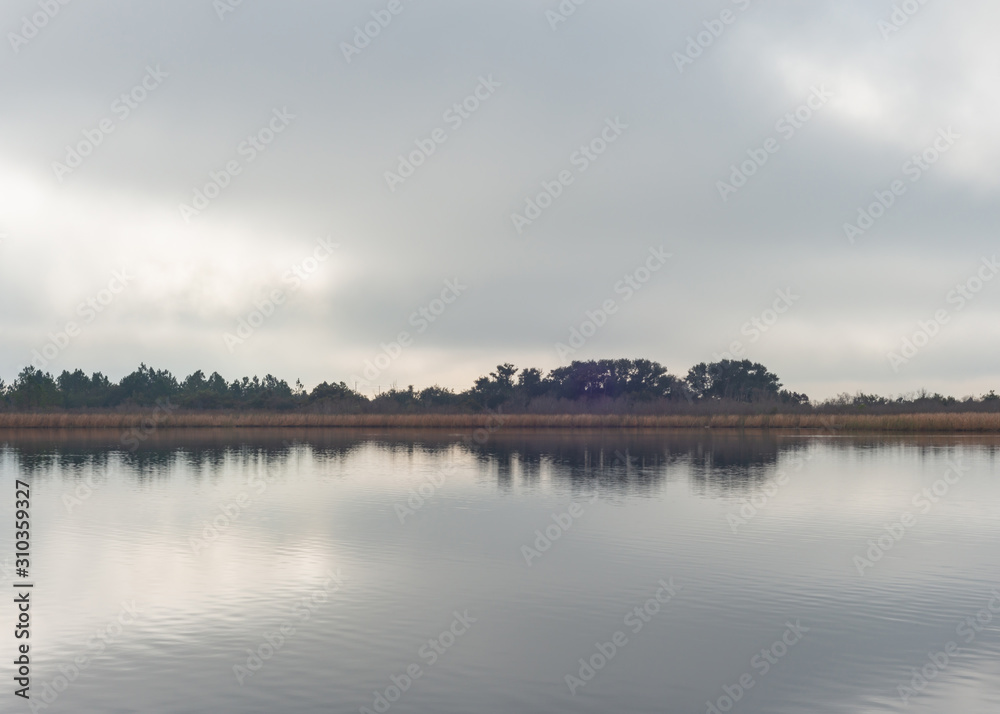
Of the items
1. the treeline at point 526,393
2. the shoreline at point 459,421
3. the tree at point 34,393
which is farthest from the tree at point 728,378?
the tree at point 34,393

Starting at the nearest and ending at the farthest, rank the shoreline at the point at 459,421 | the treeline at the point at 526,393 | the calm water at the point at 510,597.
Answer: the calm water at the point at 510,597 < the shoreline at the point at 459,421 < the treeline at the point at 526,393

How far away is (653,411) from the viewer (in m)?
102

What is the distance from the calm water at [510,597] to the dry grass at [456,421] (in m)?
57.5

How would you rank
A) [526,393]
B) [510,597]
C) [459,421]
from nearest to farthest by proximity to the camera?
1. [510,597]
2. [459,421]
3. [526,393]

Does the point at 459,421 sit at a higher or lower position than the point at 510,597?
higher

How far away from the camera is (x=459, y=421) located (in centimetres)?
9388

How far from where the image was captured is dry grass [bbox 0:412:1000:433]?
3403 inches

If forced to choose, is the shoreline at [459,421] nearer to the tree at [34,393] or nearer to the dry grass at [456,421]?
the dry grass at [456,421]

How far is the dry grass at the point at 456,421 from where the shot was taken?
86438 millimetres

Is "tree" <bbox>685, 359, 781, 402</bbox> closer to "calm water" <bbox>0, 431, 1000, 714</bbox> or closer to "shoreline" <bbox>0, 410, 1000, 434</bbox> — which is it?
"shoreline" <bbox>0, 410, 1000, 434</bbox>

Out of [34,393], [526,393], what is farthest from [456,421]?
[34,393]

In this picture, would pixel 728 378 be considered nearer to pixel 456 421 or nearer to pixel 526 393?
pixel 526 393

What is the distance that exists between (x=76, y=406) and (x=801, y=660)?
144758 millimetres

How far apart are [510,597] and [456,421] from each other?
7824 centimetres
